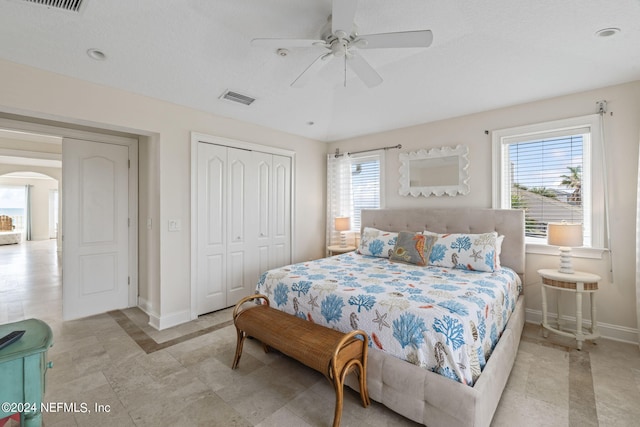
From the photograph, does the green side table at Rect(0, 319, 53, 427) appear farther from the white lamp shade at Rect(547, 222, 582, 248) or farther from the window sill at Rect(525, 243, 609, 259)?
the window sill at Rect(525, 243, 609, 259)

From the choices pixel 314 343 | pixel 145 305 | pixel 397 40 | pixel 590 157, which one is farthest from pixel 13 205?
pixel 590 157

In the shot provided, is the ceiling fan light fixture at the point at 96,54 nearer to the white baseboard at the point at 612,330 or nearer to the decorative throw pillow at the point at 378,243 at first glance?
the decorative throw pillow at the point at 378,243

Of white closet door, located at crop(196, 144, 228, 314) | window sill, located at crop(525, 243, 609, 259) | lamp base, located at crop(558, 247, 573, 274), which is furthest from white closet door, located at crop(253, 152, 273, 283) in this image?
lamp base, located at crop(558, 247, 573, 274)

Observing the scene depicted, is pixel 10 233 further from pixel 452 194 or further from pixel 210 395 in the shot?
pixel 452 194

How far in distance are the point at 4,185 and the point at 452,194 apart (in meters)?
14.4

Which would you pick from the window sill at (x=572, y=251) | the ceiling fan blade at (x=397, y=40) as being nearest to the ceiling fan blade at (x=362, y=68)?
the ceiling fan blade at (x=397, y=40)

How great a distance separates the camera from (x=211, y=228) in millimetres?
3629

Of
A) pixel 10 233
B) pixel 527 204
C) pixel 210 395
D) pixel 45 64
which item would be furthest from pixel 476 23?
pixel 10 233

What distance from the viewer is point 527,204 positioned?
338cm

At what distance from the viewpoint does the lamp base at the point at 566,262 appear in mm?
2814

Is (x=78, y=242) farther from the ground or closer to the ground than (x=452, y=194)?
closer to the ground

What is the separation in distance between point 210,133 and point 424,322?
10.8 ft

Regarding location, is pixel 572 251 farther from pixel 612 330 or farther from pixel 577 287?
pixel 612 330

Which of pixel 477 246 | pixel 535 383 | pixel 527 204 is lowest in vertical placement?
pixel 535 383
